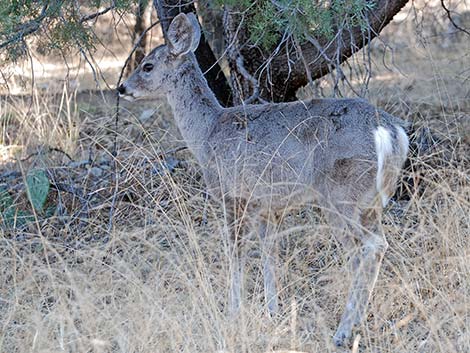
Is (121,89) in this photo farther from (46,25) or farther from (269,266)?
(269,266)

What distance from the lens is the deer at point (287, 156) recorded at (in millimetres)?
4875

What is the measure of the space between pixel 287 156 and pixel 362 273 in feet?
2.79

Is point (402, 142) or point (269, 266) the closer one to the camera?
point (402, 142)

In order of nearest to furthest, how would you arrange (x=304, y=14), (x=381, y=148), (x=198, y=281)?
(x=198, y=281) → (x=381, y=148) → (x=304, y=14)

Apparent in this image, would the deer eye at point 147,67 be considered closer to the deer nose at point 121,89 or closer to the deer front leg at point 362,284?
the deer nose at point 121,89

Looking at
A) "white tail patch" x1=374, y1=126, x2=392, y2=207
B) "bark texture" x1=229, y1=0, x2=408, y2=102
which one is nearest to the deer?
"white tail patch" x1=374, y1=126, x2=392, y2=207

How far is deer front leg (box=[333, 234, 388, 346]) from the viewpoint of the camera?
4.72m

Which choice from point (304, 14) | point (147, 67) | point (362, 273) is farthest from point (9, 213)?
point (362, 273)

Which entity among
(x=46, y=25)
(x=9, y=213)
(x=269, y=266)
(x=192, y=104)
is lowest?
(x=269, y=266)

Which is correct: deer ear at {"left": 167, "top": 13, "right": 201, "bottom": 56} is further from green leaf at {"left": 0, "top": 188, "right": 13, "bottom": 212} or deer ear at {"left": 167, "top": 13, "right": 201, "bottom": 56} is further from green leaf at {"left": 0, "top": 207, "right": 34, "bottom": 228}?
green leaf at {"left": 0, "top": 188, "right": 13, "bottom": 212}

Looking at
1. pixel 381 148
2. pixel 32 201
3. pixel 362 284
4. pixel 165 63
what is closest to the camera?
pixel 362 284

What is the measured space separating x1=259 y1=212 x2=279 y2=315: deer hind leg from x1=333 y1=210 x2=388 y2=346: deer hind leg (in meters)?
0.39

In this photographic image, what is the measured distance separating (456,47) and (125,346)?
9382mm

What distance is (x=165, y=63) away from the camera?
603cm
